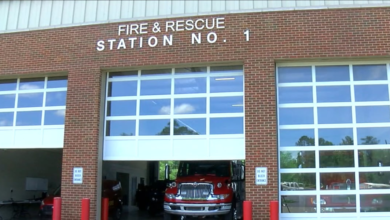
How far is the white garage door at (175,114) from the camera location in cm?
1188

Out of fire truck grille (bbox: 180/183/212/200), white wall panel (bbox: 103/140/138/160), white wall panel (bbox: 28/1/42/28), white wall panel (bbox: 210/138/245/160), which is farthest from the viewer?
white wall panel (bbox: 28/1/42/28)

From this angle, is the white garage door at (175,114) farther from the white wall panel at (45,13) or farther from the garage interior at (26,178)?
the garage interior at (26,178)

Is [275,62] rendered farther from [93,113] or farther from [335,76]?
[93,113]

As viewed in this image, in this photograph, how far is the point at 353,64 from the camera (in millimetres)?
11680

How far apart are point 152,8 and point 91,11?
2.07m

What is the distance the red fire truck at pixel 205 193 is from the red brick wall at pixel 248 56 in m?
1.25

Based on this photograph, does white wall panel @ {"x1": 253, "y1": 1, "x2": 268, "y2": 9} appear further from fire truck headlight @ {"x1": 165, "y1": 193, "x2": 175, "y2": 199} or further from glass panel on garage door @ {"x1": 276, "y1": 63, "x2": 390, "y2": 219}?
fire truck headlight @ {"x1": 165, "y1": 193, "x2": 175, "y2": 199}

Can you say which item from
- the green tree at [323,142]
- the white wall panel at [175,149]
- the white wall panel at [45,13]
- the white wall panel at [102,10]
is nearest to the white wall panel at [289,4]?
the green tree at [323,142]

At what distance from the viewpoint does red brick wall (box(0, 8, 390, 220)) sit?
441 inches

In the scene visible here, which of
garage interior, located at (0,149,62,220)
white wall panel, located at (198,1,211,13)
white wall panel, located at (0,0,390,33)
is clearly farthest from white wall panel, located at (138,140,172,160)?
garage interior, located at (0,149,62,220)

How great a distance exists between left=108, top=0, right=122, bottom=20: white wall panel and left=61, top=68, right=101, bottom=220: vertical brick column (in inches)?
72.3

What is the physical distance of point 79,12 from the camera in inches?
517

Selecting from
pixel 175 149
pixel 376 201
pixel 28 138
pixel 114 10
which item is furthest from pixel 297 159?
pixel 28 138

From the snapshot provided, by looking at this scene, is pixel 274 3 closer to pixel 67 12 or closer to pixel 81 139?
pixel 67 12
